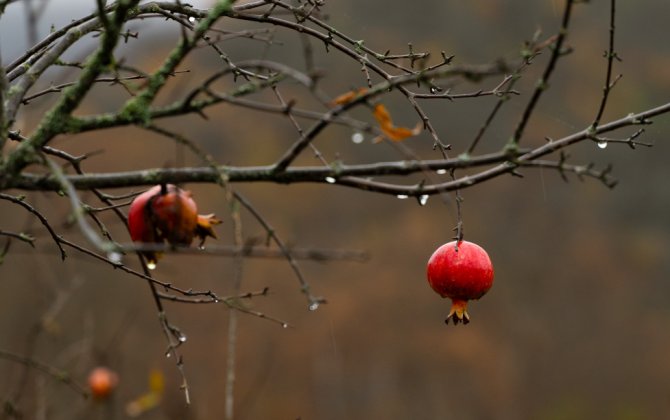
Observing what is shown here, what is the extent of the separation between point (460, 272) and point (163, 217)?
2.22ft

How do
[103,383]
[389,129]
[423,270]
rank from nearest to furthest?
[389,129] → [103,383] → [423,270]

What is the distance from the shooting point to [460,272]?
1703mm

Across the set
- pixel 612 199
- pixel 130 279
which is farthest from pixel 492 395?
pixel 130 279

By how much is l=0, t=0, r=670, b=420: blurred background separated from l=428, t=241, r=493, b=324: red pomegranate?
6.91m

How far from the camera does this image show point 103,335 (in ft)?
28.9

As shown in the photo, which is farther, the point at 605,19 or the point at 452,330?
the point at 605,19

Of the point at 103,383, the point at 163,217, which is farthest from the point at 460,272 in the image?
the point at 103,383

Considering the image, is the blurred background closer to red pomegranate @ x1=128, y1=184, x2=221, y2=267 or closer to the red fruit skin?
the red fruit skin

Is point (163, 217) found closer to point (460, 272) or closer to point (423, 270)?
point (460, 272)

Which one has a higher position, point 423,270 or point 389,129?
point 423,270

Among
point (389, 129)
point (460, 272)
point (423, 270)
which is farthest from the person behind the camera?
point (423, 270)

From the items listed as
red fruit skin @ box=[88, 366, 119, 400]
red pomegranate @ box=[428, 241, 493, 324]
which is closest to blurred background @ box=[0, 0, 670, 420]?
red fruit skin @ box=[88, 366, 119, 400]

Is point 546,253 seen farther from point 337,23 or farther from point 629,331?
point 337,23

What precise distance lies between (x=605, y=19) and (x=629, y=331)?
4.84m
